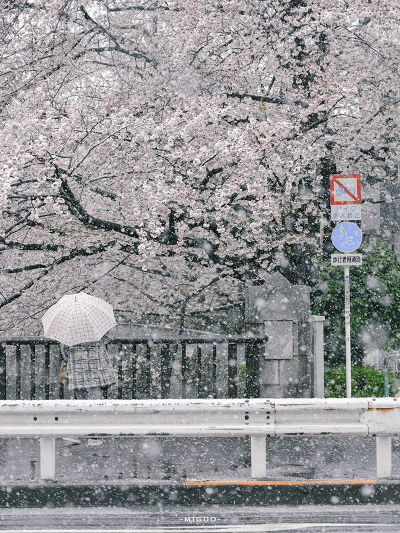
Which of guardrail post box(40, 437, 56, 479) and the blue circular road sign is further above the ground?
the blue circular road sign

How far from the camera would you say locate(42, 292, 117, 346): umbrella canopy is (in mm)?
7066

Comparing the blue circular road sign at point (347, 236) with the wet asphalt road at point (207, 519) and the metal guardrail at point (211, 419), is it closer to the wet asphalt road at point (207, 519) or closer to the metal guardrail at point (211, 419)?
the metal guardrail at point (211, 419)

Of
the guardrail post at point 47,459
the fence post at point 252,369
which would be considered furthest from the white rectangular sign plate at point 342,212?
the guardrail post at point 47,459

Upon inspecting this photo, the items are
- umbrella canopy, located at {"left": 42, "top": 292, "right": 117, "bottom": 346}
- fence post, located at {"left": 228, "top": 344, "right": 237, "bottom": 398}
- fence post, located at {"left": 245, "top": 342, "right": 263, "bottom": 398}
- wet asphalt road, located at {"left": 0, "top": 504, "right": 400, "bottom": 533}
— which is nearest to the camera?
wet asphalt road, located at {"left": 0, "top": 504, "right": 400, "bottom": 533}

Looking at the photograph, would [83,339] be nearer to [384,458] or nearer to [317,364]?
[384,458]

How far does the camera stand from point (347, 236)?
959 centimetres

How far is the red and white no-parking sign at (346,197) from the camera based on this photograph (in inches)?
366

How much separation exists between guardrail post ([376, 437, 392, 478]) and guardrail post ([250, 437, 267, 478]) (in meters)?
1.04

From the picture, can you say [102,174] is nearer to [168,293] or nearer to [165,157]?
[165,157]

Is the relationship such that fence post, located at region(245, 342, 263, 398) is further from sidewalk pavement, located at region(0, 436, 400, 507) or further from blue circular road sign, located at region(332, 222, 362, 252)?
blue circular road sign, located at region(332, 222, 362, 252)

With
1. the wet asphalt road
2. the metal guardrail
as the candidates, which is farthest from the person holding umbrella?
the wet asphalt road

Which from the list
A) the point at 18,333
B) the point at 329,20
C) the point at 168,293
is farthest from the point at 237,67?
the point at 18,333

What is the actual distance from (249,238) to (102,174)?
2.86 metres

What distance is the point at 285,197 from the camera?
1148 cm
